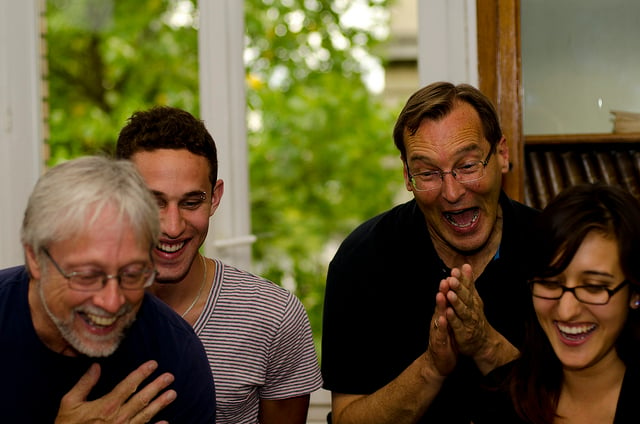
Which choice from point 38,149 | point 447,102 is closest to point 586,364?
point 447,102

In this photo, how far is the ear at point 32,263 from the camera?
1.37 metres

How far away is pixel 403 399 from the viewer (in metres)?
1.89

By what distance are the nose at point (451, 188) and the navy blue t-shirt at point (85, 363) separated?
0.66 m

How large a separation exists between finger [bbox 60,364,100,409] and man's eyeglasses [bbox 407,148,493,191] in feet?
2.78

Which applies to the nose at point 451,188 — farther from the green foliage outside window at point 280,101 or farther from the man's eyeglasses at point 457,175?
the green foliage outside window at point 280,101

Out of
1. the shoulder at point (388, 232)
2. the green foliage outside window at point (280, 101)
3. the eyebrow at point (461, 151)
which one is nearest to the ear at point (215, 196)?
the shoulder at point (388, 232)

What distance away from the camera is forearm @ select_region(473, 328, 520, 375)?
1815 mm

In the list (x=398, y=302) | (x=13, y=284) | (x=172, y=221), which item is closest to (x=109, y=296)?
(x=13, y=284)

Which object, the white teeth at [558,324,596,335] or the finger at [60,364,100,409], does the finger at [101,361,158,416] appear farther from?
the white teeth at [558,324,596,335]

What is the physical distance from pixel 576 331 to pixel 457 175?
0.52 m

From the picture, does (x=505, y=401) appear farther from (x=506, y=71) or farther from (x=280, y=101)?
(x=280, y=101)

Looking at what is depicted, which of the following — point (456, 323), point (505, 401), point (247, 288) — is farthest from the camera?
point (247, 288)

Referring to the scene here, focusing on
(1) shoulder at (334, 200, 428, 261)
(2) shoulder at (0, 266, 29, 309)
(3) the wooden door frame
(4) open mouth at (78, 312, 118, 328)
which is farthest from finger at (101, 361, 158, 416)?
(3) the wooden door frame

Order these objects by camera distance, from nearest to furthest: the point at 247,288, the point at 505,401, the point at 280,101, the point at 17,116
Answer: the point at 505,401, the point at 247,288, the point at 17,116, the point at 280,101
